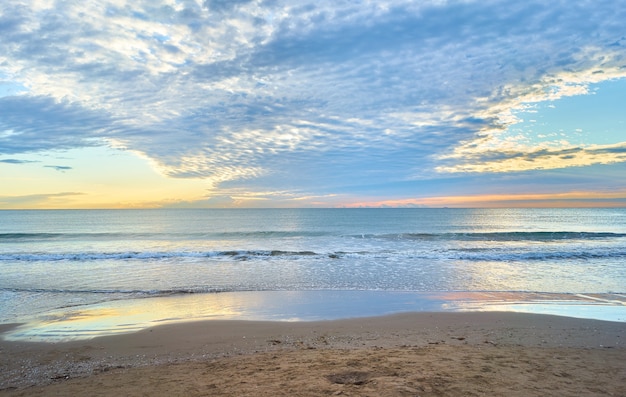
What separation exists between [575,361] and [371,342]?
352 cm

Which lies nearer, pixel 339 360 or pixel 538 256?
pixel 339 360

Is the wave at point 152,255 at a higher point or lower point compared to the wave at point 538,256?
lower

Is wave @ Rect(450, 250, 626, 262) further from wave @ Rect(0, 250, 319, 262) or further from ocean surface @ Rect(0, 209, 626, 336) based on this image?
wave @ Rect(0, 250, 319, 262)

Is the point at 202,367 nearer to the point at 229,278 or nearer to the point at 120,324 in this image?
the point at 120,324

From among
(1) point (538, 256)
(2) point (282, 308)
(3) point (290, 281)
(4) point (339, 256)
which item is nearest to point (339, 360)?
(2) point (282, 308)

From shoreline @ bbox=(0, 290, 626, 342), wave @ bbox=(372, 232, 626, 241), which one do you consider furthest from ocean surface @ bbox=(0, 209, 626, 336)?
wave @ bbox=(372, 232, 626, 241)

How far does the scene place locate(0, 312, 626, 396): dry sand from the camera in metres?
5.14

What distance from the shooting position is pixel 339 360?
6266mm

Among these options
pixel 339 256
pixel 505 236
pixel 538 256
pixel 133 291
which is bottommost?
pixel 133 291

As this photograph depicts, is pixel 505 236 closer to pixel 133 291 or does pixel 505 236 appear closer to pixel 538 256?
pixel 538 256

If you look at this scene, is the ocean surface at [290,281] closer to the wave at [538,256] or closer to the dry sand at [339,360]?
the wave at [538,256]

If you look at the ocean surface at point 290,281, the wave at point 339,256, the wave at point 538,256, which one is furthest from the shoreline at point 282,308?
the wave at point 538,256

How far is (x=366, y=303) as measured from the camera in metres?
11.7

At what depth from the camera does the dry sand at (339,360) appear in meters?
5.14
